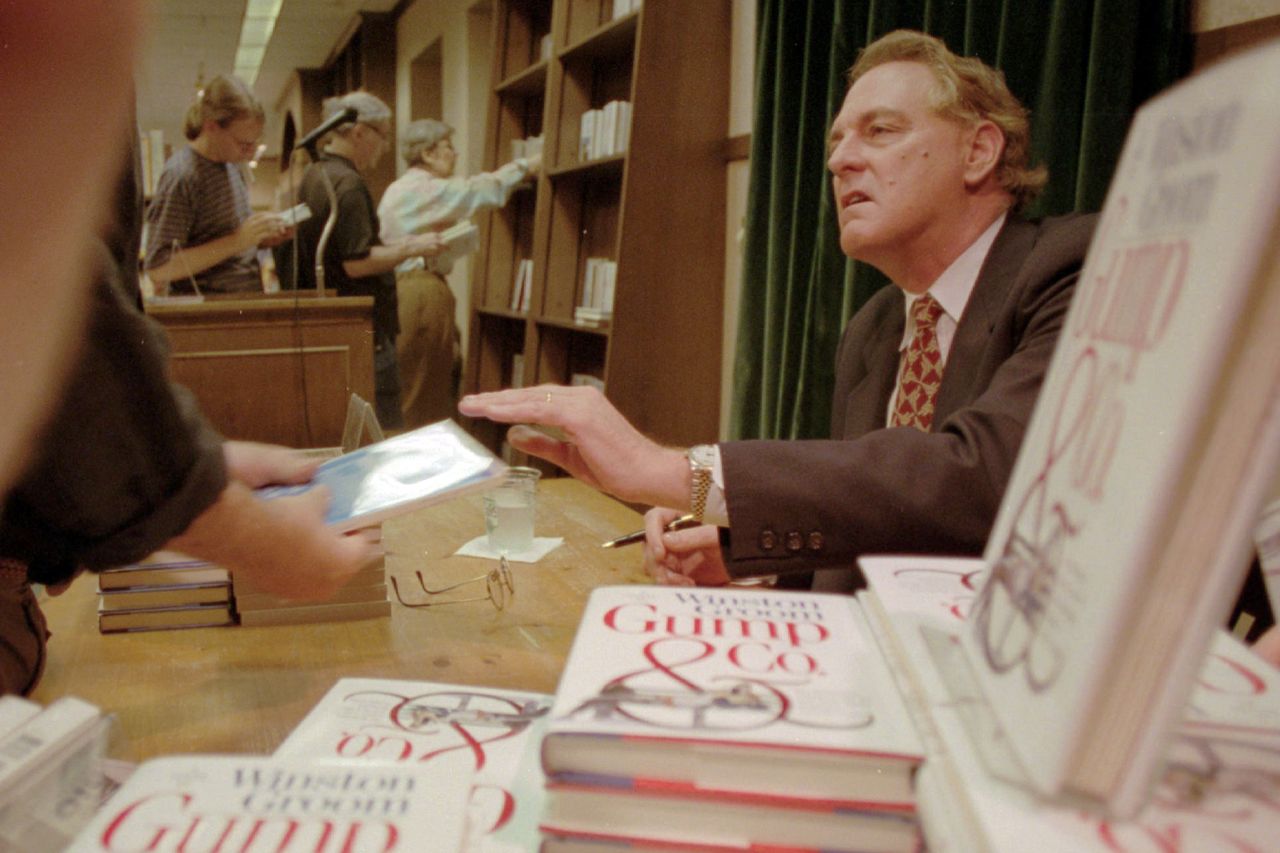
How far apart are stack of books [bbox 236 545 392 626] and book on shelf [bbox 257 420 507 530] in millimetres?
117

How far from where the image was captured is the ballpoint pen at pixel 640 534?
1.27 meters

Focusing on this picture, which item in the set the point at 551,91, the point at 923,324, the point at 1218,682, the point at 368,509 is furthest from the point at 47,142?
the point at 551,91

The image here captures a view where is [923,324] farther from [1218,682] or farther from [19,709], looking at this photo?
[19,709]

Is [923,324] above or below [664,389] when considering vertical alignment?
above

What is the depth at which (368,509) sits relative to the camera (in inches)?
31.8

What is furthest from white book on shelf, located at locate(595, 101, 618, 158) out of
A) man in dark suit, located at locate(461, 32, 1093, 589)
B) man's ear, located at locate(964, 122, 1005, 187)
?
man's ear, located at locate(964, 122, 1005, 187)

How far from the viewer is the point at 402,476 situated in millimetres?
884

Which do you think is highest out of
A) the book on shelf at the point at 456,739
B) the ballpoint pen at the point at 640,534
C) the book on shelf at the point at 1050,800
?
the book on shelf at the point at 1050,800

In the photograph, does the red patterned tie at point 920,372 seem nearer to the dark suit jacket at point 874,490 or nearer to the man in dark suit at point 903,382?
the man in dark suit at point 903,382

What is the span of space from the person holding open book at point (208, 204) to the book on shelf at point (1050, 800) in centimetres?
299

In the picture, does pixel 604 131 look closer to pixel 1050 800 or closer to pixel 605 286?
pixel 605 286

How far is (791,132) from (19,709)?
7.60 ft

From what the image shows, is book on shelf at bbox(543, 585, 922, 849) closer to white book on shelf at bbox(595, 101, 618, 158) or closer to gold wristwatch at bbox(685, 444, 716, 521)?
gold wristwatch at bbox(685, 444, 716, 521)

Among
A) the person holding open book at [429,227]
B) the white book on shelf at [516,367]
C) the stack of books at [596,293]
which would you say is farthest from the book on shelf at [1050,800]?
the white book on shelf at [516,367]
